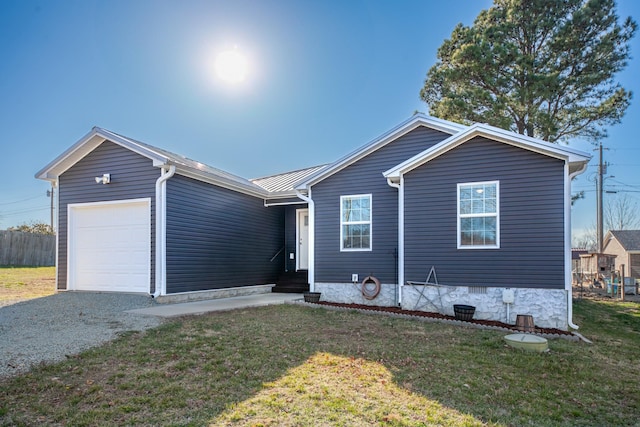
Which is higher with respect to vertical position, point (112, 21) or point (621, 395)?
point (112, 21)

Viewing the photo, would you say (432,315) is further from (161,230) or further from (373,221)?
(161,230)

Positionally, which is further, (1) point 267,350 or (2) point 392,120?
(2) point 392,120

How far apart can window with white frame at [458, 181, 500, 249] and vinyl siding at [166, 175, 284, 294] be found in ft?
21.6

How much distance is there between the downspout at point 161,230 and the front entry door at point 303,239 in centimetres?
513

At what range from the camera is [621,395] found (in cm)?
421

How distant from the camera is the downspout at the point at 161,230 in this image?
30.1 ft

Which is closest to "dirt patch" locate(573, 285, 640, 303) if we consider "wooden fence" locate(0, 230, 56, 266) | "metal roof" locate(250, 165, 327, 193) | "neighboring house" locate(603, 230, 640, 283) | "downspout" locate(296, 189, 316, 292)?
"downspout" locate(296, 189, 316, 292)

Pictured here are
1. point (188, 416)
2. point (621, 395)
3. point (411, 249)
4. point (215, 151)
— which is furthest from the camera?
point (215, 151)

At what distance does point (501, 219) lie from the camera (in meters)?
7.84

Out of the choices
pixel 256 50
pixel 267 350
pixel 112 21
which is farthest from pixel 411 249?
pixel 112 21

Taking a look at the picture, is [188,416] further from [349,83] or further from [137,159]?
[349,83]

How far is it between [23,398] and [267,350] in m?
2.70

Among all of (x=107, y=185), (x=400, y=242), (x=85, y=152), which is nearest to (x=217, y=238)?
(x=107, y=185)

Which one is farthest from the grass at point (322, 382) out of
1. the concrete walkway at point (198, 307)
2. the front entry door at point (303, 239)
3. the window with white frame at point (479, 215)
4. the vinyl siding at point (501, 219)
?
the front entry door at point (303, 239)
